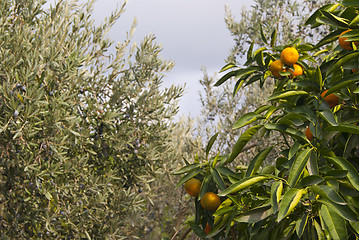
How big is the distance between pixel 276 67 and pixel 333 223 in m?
1.17

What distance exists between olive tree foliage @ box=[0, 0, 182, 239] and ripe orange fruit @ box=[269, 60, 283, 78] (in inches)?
91.1

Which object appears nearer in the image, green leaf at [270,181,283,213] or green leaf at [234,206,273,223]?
green leaf at [270,181,283,213]

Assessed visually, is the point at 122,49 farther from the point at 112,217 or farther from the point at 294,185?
the point at 294,185

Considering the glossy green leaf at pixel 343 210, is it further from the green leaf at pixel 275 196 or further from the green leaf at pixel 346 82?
the green leaf at pixel 346 82

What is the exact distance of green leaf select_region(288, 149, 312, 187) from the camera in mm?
2093

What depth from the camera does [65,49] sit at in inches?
195

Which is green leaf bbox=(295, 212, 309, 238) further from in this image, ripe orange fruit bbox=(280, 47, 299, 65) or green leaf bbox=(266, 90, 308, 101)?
ripe orange fruit bbox=(280, 47, 299, 65)

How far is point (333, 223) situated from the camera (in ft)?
6.43

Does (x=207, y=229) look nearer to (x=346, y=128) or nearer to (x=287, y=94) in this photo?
(x=287, y=94)

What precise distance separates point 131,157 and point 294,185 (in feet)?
11.8

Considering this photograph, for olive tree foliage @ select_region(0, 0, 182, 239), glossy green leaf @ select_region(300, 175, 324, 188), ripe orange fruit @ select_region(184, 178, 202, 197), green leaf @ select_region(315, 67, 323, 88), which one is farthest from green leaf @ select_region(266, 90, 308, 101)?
olive tree foliage @ select_region(0, 0, 182, 239)

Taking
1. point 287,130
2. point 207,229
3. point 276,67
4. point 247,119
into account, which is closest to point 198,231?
point 207,229

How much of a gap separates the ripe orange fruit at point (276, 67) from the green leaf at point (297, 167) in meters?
0.79

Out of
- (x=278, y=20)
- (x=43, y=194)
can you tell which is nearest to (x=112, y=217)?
(x=43, y=194)
